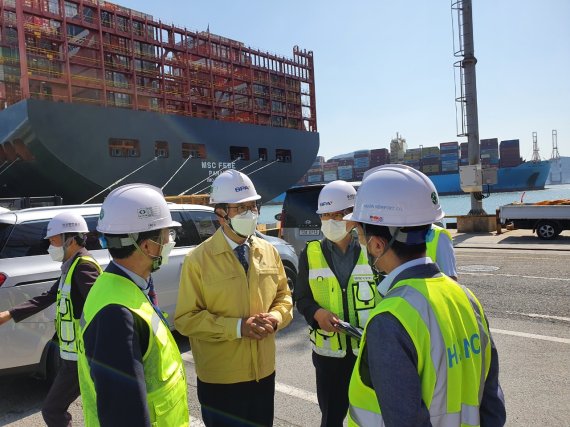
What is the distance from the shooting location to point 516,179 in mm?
68250

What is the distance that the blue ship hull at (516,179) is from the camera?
67.1 metres

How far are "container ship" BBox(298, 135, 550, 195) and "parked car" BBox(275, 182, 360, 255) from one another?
55182mm

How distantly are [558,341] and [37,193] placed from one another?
22946mm

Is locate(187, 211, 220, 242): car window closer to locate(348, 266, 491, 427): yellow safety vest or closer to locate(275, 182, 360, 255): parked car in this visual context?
locate(275, 182, 360, 255): parked car

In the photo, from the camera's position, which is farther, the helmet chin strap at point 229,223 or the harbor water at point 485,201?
the harbor water at point 485,201

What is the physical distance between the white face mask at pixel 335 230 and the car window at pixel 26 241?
106 inches

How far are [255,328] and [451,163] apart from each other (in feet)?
251

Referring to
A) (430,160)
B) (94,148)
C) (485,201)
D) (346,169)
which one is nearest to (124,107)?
(94,148)

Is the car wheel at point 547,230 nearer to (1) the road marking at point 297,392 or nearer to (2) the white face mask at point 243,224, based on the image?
(1) the road marking at point 297,392

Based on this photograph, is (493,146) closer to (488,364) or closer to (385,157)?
(385,157)

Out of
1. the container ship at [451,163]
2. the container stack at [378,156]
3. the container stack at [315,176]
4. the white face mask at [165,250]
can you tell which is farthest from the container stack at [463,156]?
the white face mask at [165,250]

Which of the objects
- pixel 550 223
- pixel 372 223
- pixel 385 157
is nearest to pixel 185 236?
pixel 372 223

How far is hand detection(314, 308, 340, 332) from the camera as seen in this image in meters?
2.47

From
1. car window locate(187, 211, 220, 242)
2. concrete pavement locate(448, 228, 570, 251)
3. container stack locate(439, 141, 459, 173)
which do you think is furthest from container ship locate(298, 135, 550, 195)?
car window locate(187, 211, 220, 242)
